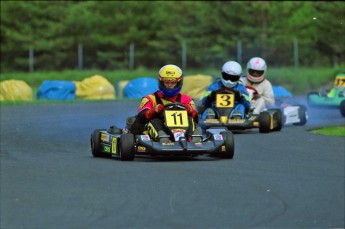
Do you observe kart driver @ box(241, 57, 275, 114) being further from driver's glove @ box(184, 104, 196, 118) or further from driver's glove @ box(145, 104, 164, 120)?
driver's glove @ box(145, 104, 164, 120)

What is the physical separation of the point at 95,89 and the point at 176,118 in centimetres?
1858

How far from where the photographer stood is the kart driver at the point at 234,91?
17453 millimetres

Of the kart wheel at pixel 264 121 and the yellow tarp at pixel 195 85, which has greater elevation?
the yellow tarp at pixel 195 85

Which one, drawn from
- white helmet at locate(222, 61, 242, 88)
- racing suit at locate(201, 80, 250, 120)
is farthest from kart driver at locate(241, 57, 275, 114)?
white helmet at locate(222, 61, 242, 88)

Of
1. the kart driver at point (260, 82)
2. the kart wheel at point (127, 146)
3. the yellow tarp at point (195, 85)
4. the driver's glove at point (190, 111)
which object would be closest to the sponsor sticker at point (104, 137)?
the kart wheel at point (127, 146)

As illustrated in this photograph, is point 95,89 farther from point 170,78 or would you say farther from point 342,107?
point 170,78

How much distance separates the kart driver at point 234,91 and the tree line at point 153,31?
28421mm

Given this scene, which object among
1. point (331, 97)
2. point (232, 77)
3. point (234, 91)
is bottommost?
point (331, 97)

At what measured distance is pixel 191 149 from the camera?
505 inches

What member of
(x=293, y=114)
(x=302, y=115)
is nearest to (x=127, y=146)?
(x=293, y=114)

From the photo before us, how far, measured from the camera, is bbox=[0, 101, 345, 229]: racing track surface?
8.68 meters

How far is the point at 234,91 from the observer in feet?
57.5

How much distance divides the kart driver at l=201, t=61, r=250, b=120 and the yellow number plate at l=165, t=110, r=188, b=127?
13.5 feet

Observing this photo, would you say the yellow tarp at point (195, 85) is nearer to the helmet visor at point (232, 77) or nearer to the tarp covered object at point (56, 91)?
the tarp covered object at point (56, 91)
